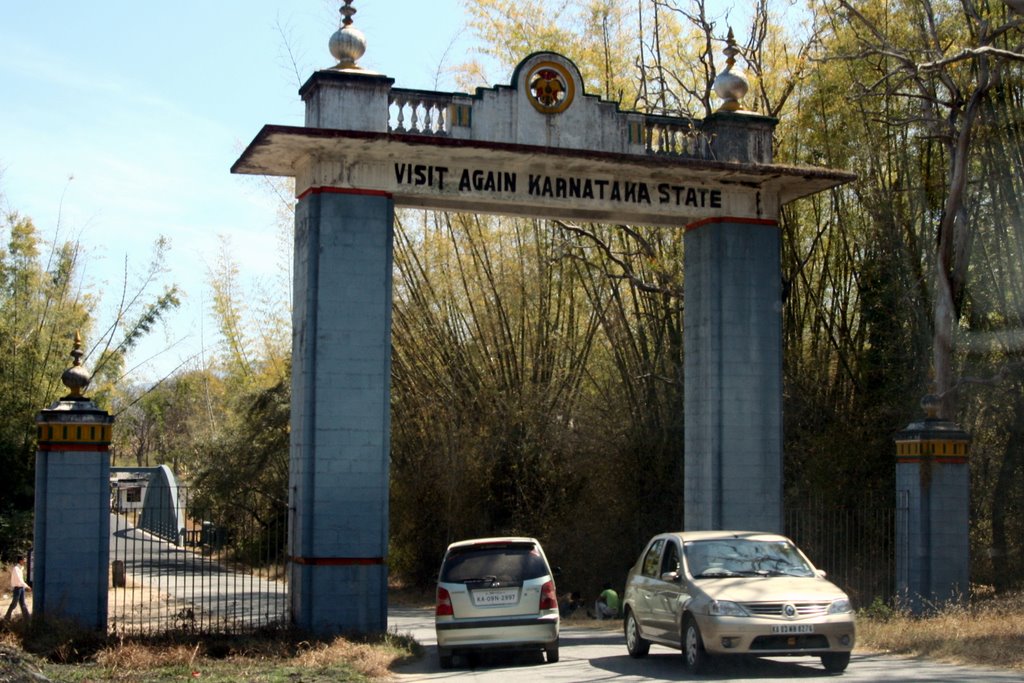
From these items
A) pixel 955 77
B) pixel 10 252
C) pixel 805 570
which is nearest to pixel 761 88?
pixel 955 77

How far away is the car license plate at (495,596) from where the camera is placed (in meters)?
13.2

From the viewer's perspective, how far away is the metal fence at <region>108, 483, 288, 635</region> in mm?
14686

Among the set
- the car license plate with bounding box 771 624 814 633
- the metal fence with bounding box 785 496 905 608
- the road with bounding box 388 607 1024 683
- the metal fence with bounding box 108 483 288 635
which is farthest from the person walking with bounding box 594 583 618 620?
the car license plate with bounding box 771 624 814 633

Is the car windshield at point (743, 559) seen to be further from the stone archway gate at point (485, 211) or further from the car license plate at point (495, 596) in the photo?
the stone archway gate at point (485, 211)

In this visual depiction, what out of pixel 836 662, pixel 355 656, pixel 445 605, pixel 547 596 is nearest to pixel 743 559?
pixel 836 662

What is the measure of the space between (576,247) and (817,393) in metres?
5.18

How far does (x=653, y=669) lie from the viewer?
12.5 metres

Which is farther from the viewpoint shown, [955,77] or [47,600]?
→ [955,77]

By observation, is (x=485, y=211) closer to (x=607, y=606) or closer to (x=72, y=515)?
(x=72, y=515)

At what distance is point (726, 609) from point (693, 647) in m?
0.62

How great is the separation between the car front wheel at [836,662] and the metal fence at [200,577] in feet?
20.3

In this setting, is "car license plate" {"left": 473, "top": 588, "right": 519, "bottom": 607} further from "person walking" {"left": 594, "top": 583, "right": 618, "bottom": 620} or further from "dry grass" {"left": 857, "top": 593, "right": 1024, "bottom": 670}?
"person walking" {"left": 594, "top": 583, "right": 618, "bottom": 620}

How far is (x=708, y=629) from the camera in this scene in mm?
11438

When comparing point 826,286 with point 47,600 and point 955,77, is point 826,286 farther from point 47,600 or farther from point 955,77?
point 47,600
